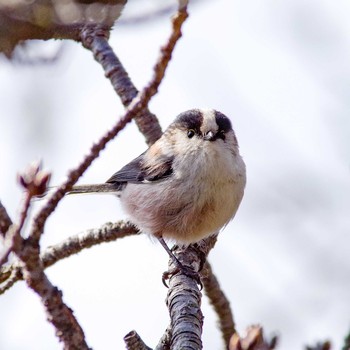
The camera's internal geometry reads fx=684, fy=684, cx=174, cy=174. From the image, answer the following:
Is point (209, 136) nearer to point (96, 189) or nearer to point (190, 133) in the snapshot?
point (190, 133)

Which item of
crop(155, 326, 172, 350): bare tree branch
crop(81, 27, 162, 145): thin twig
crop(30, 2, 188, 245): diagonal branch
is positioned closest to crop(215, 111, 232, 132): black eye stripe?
crop(81, 27, 162, 145): thin twig

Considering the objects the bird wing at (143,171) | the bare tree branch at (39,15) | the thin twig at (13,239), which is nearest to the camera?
the thin twig at (13,239)

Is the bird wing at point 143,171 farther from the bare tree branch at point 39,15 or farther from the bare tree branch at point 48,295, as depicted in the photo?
the bare tree branch at point 48,295

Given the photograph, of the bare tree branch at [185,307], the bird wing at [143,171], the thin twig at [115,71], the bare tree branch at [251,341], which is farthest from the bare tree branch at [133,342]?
the thin twig at [115,71]

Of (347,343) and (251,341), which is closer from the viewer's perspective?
(251,341)

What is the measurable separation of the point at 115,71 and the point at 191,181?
3.37ft

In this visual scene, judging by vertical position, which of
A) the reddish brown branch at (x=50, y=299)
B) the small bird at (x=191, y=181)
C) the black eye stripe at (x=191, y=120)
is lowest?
the reddish brown branch at (x=50, y=299)

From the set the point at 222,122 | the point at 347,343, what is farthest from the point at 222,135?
the point at 347,343

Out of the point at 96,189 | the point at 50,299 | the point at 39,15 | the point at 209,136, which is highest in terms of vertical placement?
the point at 96,189

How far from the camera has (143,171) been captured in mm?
4148

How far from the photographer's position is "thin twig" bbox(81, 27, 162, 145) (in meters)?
4.25

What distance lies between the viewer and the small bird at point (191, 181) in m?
3.65

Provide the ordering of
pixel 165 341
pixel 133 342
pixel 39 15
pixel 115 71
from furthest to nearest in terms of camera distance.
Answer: pixel 115 71
pixel 165 341
pixel 133 342
pixel 39 15

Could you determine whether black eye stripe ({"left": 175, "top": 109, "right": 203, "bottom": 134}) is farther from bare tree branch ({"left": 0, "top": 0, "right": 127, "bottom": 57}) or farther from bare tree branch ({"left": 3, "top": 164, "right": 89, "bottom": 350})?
bare tree branch ({"left": 3, "top": 164, "right": 89, "bottom": 350})
